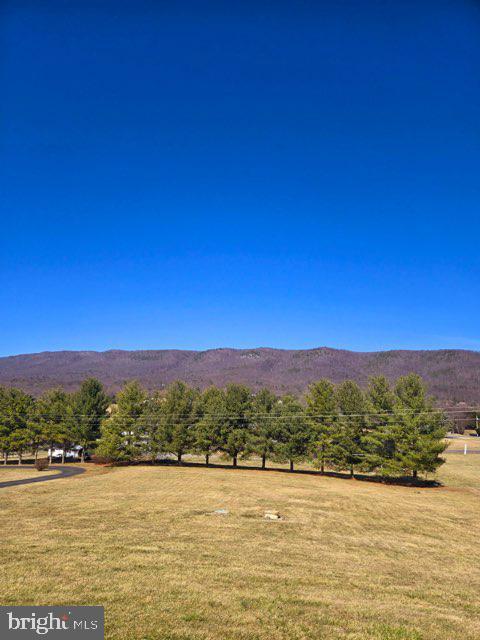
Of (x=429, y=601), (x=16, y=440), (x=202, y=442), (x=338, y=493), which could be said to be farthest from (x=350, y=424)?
(x=16, y=440)

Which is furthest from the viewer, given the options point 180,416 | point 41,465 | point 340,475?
A: point 180,416

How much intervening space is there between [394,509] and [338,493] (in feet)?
26.6

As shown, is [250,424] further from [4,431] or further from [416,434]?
[4,431]

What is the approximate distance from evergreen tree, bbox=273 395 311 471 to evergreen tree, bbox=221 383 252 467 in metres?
5.06

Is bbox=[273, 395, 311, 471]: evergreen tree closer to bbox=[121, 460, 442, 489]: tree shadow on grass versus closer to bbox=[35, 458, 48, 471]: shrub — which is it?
bbox=[121, 460, 442, 489]: tree shadow on grass

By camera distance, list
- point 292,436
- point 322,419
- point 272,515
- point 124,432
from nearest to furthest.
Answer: point 272,515, point 322,419, point 292,436, point 124,432

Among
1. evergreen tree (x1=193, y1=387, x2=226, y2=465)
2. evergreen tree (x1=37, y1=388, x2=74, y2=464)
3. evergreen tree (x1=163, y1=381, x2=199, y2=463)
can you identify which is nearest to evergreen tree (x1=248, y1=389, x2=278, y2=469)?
evergreen tree (x1=193, y1=387, x2=226, y2=465)

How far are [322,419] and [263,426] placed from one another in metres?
9.15

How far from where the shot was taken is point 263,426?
66625 mm

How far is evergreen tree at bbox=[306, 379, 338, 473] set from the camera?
61297 mm

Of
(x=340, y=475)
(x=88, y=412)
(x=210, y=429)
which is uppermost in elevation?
(x=88, y=412)

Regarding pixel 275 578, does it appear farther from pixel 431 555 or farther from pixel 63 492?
pixel 63 492

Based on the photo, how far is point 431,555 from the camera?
22.0 m

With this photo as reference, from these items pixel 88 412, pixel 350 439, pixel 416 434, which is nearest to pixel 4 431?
pixel 88 412
